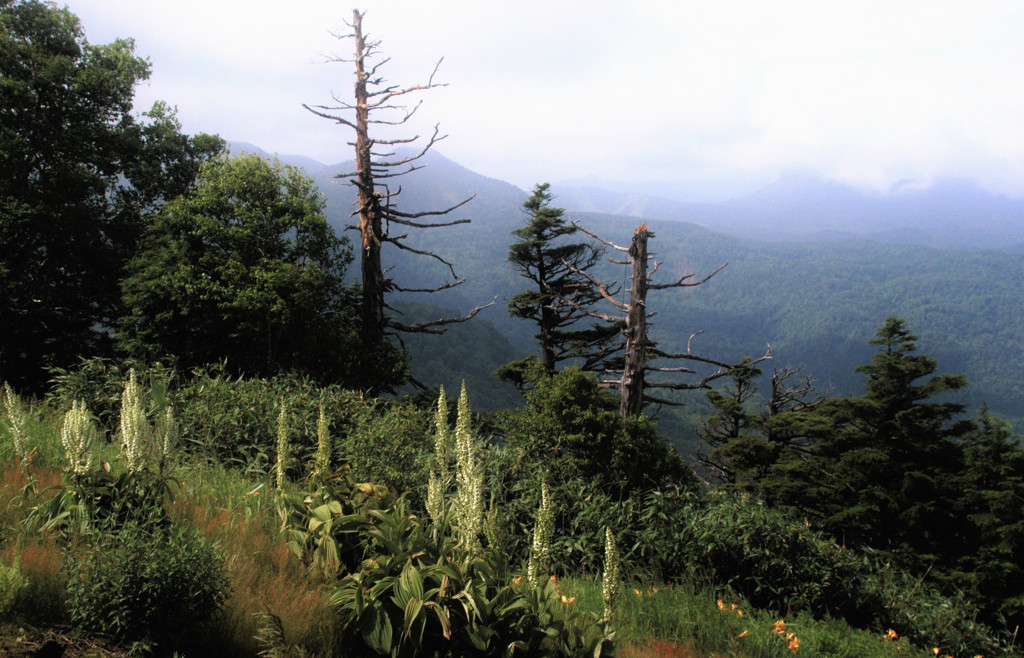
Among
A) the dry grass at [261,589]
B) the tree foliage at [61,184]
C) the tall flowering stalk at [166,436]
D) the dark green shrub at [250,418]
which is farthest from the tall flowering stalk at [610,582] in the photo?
the tree foliage at [61,184]

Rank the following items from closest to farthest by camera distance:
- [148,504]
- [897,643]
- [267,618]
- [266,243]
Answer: [267,618] < [148,504] < [897,643] < [266,243]

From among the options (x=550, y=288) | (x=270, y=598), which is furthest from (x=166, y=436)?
(x=550, y=288)

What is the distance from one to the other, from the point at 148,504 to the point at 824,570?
5400 mm

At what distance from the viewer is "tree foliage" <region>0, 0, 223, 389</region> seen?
12812 millimetres

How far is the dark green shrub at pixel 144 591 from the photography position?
255cm

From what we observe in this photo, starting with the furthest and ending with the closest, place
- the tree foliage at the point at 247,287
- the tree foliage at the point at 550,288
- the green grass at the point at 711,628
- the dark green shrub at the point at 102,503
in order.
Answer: the tree foliage at the point at 550,288 < the tree foliage at the point at 247,287 < the green grass at the point at 711,628 < the dark green shrub at the point at 102,503

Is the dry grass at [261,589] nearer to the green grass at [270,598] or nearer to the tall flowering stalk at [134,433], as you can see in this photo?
the green grass at [270,598]

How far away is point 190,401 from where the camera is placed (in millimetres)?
7363

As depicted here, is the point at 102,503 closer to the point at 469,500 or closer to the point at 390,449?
the point at 469,500

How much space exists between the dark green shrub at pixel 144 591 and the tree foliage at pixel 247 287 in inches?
332

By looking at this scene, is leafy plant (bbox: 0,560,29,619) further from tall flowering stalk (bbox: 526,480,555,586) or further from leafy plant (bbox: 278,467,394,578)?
tall flowering stalk (bbox: 526,480,555,586)

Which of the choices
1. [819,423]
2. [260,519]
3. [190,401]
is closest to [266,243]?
[190,401]

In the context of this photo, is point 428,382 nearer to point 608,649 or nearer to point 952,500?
point 952,500

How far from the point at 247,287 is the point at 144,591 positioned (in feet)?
30.6
